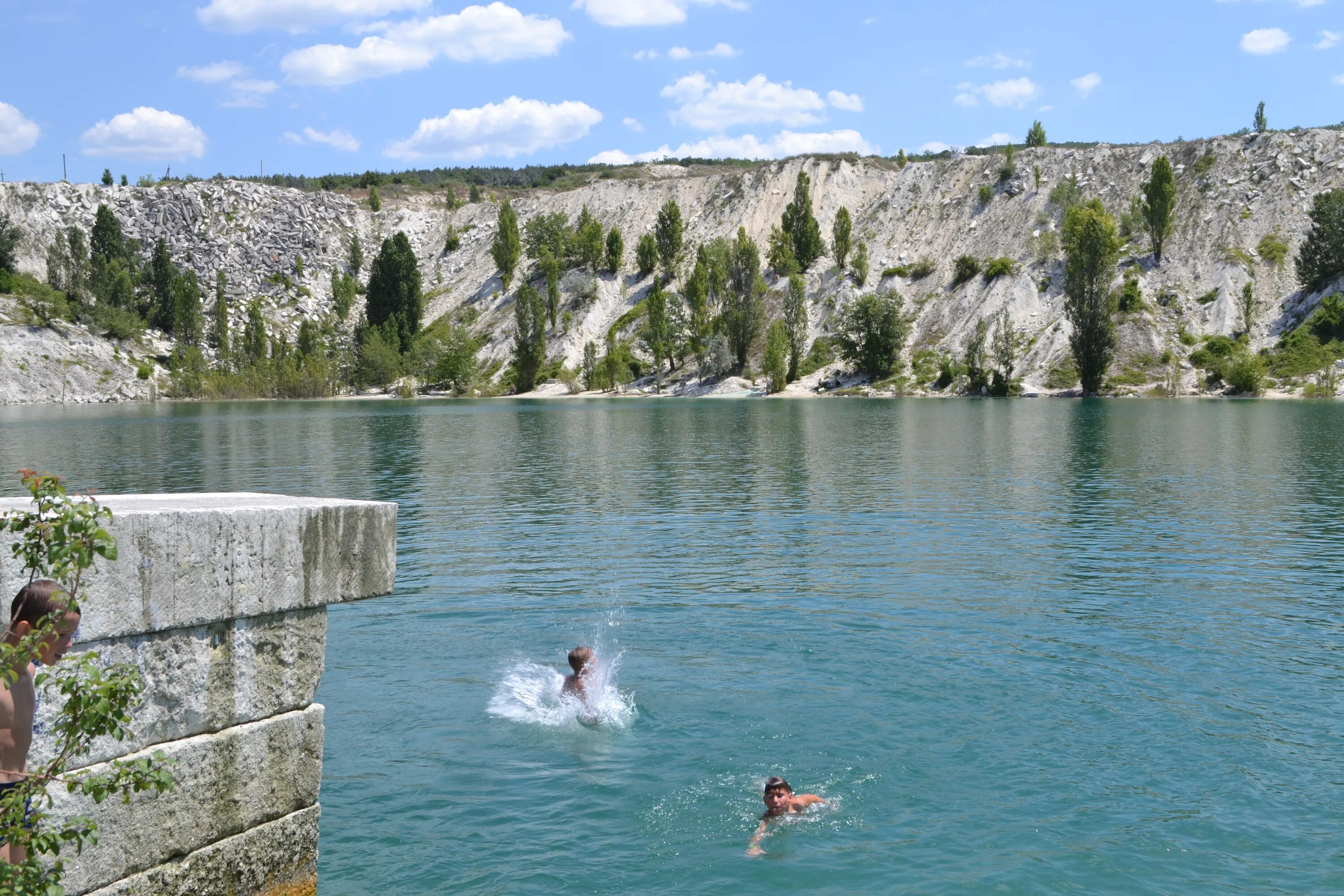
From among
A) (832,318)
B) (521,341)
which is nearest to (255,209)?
(521,341)

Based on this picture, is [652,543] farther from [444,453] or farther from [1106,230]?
[1106,230]

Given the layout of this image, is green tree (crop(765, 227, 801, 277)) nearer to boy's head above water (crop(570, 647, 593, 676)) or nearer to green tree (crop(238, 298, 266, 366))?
green tree (crop(238, 298, 266, 366))

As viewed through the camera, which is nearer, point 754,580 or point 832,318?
point 754,580

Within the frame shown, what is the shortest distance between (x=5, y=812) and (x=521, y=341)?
15048 cm

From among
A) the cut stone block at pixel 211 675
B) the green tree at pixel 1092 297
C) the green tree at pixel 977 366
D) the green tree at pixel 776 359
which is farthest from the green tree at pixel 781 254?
the cut stone block at pixel 211 675

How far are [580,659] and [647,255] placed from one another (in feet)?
521

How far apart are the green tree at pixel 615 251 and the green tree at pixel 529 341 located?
22362 millimetres

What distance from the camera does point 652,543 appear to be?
1188 inches

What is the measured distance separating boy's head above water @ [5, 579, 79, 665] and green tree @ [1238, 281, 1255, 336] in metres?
132

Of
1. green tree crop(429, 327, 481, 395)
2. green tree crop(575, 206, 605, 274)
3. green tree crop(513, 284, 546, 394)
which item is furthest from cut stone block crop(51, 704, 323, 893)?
green tree crop(575, 206, 605, 274)

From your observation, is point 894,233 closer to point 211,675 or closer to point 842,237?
point 842,237

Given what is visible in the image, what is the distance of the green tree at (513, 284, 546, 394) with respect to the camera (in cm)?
15300

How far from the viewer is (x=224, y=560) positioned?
24.8 ft

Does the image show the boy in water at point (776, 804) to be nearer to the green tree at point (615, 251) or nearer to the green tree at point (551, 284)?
the green tree at point (551, 284)
